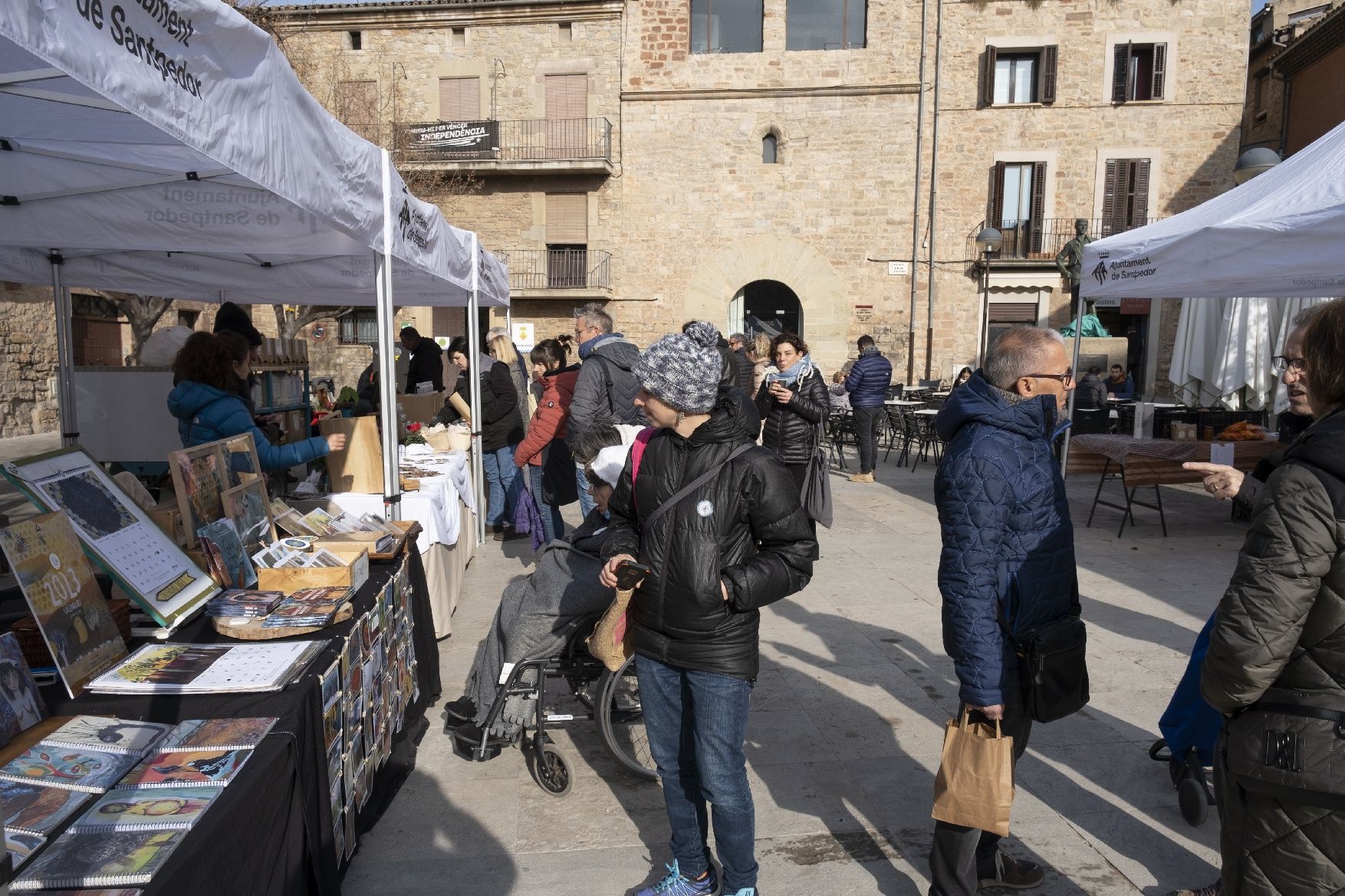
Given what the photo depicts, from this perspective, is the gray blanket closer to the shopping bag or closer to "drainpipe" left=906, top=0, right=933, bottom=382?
the shopping bag

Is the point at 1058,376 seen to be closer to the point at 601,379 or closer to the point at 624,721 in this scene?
the point at 624,721

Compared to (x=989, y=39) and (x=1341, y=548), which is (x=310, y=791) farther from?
(x=989, y=39)

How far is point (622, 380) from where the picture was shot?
17.5 ft

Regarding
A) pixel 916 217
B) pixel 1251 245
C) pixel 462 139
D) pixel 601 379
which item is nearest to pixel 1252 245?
pixel 1251 245

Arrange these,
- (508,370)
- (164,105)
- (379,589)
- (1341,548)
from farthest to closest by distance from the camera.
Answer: (508,370) < (379,589) < (164,105) < (1341,548)

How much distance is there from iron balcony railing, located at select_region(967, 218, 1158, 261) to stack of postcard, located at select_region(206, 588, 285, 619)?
19862 mm

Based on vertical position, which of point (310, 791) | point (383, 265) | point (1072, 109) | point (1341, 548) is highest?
point (1072, 109)

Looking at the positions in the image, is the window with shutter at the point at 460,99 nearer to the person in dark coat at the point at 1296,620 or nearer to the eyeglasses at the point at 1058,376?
the eyeglasses at the point at 1058,376

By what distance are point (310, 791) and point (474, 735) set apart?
1228 millimetres

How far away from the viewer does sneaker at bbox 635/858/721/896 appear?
8.00 feet

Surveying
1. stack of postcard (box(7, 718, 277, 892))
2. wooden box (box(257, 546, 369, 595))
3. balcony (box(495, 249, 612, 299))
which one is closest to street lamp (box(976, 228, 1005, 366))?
balcony (box(495, 249, 612, 299))

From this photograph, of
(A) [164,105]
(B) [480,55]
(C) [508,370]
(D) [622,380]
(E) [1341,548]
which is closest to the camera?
(E) [1341,548]

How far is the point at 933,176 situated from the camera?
65.5ft

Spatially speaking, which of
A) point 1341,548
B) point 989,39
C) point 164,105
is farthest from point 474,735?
point 989,39
